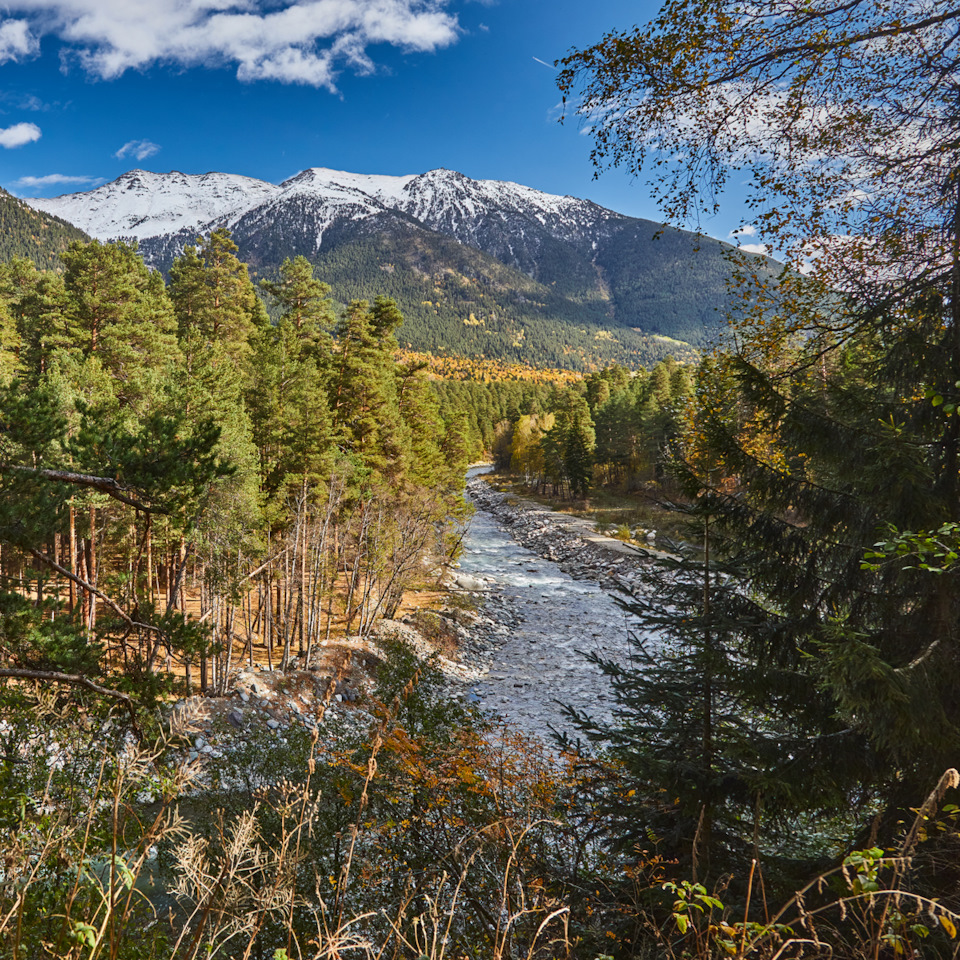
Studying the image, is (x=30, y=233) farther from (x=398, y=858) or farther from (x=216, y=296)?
(x=398, y=858)

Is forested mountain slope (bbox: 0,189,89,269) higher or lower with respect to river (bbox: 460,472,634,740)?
higher

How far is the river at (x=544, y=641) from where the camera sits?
16953 millimetres

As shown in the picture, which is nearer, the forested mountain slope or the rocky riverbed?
the rocky riverbed

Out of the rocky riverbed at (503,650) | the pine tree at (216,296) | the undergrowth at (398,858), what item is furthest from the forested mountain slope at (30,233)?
the undergrowth at (398,858)

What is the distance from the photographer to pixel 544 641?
918 inches

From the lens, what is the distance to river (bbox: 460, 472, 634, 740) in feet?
55.6

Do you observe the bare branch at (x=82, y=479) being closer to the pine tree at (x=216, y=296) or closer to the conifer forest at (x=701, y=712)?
the conifer forest at (x=701, y=712)

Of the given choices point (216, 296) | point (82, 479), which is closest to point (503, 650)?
point (82, 479)

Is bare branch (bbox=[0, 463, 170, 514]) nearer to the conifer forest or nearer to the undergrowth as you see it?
the conifer forest

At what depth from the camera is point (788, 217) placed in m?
4.41

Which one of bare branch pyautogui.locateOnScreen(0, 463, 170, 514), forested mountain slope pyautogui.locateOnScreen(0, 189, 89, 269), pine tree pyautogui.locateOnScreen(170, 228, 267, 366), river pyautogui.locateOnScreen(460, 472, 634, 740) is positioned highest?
forested mountain slope pyautogui.locateOnScreen(0, 189, 89, 269)

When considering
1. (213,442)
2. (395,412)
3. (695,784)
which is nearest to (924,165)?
(695,784)

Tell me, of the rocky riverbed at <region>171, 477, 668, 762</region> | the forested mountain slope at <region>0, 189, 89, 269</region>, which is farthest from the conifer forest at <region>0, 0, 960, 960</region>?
the forested mountain slope at <region>0, 189, 89, 269</region>

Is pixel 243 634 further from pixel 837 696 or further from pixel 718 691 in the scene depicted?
pixel 837 696
